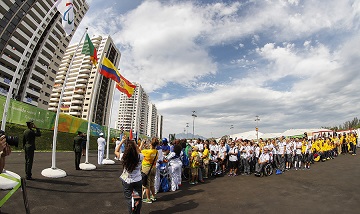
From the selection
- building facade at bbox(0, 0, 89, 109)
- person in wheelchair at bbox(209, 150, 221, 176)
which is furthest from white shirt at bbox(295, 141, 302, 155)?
building facade at bbox(0, 0, 89, 109)

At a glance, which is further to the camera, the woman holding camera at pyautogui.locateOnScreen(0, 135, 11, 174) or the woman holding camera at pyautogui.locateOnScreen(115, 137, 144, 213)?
the woman holding camera at pyautogui.locateOnScreen(115, 137, 144, 213)

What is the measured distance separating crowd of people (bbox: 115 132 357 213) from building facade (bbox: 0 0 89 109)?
43033 millimetres

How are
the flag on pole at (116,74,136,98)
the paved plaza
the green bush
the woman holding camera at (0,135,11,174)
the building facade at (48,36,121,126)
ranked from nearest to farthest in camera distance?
the woman holding camera at (0,135,11,174) → the paved plaza → the flag on pole at (116,74,136,98) → the green bush → the building facade at (48,36,121,126)

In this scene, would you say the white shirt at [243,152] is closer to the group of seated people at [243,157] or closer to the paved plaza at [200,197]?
the group of seated people at [243,157]

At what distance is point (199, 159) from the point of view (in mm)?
10156

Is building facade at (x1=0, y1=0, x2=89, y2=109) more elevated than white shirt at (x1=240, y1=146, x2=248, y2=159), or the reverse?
building facade at (x1=0, y1=0, x2=89, y2=109)

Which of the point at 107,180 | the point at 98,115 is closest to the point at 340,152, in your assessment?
the point at 107,180

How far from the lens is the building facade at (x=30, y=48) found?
156 feet

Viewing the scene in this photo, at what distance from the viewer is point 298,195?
23.5 feet

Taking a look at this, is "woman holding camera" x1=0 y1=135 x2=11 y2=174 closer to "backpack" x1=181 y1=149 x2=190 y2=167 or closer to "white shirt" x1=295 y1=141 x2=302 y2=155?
"backpack" x1=181 y1=149 x2=190 y2=167

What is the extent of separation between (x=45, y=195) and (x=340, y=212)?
8291 mm

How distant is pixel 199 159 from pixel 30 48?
216 ft

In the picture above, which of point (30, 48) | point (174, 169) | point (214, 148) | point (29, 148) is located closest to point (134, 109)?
point (30, 48)

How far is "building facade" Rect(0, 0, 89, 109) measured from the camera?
156ft
